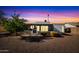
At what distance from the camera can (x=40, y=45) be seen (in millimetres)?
2645

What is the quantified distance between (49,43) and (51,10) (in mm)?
528

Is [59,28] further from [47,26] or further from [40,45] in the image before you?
[40,45]

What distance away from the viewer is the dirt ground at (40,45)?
2.64 metres

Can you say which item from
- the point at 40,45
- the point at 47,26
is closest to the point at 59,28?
the point at 47,26

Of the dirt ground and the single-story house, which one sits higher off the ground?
the single-story house

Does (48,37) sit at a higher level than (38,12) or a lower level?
lower

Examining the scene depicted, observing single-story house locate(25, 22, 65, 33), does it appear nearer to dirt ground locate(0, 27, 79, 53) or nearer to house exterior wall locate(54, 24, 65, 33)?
house exterior wall locate(54, 24, 65, 33)

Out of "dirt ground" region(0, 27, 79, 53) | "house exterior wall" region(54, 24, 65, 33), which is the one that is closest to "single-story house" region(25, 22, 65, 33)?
"house exterior wall" region(54, 24, 65, 33)

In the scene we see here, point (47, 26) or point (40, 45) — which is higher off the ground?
point (47, 26)

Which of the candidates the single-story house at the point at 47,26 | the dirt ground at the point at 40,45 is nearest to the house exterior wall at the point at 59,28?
the single-story house at the point at 47,26

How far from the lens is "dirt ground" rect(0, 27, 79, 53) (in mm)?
2637
